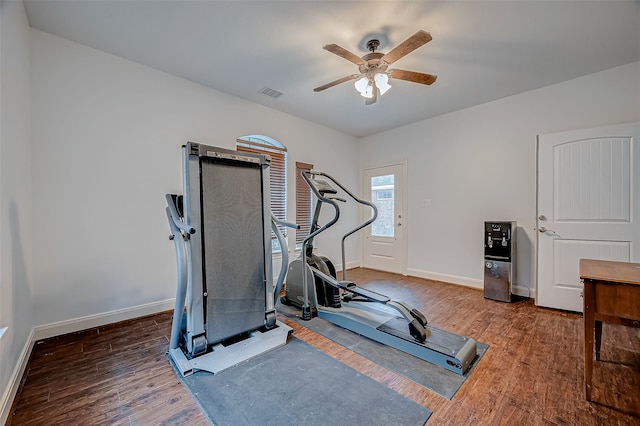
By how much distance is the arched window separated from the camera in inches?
162

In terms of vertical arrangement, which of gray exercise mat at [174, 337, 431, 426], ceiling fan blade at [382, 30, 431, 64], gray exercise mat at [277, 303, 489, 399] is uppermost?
ceiling fan blade at [382, 30, 431, 64]

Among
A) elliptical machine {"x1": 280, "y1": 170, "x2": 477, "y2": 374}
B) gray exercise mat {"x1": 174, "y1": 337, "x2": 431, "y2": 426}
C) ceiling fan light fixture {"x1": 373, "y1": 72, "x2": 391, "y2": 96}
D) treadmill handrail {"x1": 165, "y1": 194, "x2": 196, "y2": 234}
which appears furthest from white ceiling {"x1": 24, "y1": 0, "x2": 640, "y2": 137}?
gray exercise mat {"x1": 174, "y1": 337, "x2": 431, "y2": 426}

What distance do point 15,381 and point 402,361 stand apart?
2.66m

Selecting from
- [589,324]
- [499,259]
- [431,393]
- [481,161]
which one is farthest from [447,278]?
[431,393]

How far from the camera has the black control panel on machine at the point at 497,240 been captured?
3.49 meters

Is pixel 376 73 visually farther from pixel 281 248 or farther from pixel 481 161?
pixel 481 161

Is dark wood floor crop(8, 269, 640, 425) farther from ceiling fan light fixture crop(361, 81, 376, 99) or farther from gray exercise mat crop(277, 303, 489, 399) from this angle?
ceiling fan light fixture crop(361, 81, 376, 99)

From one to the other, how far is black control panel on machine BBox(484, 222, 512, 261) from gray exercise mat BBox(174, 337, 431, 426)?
9.06ft

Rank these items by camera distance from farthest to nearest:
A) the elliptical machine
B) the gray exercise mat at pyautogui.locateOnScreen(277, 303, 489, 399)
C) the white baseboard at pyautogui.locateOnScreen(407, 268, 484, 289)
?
the white baseboard at pyautogui.locateOnScreen(407, 268, 484, 289) < the elliptical machine < the gray exercise mat at pyautogui.locateOnScreen(277, 303, 489, 399)

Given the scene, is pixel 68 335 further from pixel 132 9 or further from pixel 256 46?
pixel 256 46

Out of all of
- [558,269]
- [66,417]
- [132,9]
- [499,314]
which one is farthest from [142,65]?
[558,269]

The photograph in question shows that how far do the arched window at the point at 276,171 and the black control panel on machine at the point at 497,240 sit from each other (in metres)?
2.99

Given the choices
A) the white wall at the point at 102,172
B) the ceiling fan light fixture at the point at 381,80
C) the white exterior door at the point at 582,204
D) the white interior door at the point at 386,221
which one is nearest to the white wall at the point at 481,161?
the white interior door at the point at 386,221

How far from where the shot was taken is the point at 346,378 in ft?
6.05
